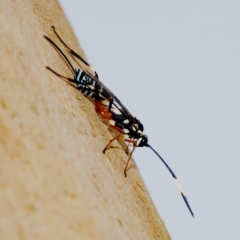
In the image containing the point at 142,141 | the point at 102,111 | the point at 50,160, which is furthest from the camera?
the point at 142,141

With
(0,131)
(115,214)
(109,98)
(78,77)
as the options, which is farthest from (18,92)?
(109,98)

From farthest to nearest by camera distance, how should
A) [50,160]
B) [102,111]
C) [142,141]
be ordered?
[142,141], [102,111], [50,160]

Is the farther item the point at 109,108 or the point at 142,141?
the point at 142,141

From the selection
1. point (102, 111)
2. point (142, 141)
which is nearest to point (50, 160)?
point (102, 111)

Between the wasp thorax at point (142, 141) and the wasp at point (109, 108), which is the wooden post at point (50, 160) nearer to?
the wasp at point (109, 108)

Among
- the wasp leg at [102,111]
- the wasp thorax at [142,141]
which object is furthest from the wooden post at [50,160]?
the wasp thorax at [142,141]

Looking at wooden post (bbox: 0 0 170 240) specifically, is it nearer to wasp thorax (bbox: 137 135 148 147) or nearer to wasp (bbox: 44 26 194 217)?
wasp (bbox: 44 26 194 217)

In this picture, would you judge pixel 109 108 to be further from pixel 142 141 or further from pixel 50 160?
pixel 50 160

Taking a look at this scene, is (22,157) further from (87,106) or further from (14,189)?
(87,106)
